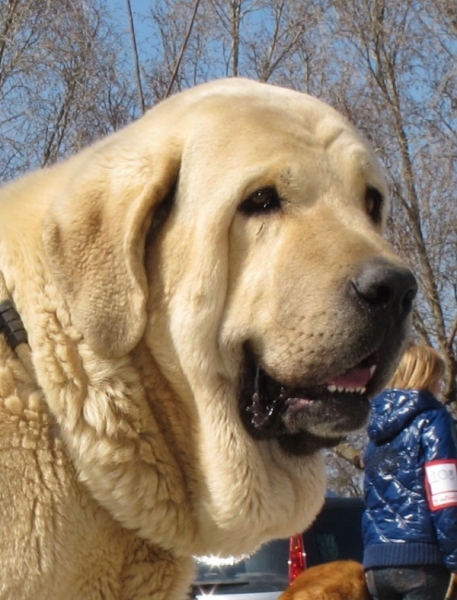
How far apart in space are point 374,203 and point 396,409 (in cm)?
295

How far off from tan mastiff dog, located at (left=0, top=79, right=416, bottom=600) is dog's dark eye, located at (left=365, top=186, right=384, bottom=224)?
102 millimetres

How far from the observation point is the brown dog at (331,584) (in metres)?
6.02

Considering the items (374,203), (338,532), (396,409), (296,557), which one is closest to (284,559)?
(296,557)

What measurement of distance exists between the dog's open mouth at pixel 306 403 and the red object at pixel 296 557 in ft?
15.2

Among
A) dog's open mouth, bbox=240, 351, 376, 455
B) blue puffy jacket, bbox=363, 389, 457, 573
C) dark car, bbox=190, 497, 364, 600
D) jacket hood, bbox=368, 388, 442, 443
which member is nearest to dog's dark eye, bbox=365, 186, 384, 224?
dog's open mouth, bbox=240, 351, 376, 455

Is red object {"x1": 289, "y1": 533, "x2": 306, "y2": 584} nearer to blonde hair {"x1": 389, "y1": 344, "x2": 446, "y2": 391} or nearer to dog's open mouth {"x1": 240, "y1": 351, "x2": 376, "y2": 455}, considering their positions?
blonde hair {"x1": 389, "y1": 344, "x2": 446, "y2": 391}

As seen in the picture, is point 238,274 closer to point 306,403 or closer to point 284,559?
point 306,403

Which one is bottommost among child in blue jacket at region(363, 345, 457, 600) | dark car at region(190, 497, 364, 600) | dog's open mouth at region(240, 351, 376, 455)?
dark car at region(190, 497, 364, 600)

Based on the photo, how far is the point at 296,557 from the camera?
725cm

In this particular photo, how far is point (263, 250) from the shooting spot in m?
2.74

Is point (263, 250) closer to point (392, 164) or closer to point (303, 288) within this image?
point (303, 288)

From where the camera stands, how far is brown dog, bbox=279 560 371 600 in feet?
19.7

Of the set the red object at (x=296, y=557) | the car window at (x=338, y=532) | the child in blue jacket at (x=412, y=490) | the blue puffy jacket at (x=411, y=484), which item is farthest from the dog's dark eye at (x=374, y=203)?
the car window at (x=338, y=532)

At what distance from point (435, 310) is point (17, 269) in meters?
15.3
